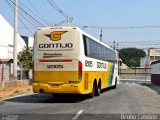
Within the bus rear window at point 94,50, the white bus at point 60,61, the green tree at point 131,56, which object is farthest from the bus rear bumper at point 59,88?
the green tree at point 131,56

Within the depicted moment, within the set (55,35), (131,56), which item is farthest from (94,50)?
(131,56)

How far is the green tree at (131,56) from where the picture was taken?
548 ft

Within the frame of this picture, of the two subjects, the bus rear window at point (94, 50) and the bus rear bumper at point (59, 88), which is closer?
the bus rear bumper at point (59, 88)

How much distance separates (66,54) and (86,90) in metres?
2.32

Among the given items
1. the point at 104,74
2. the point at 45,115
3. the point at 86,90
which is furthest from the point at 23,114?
the point at 104,74

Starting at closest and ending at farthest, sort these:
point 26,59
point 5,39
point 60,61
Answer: point 60,61 → point 26,59 → point 5,39

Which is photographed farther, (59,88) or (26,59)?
(26,59)

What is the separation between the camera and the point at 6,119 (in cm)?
1395

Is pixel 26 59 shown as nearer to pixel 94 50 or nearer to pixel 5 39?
pixel 5 39

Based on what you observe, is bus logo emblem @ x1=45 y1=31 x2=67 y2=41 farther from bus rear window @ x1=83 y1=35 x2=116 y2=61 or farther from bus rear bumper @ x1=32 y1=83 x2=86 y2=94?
bus rear bumper @ x1=32 y1=83 x2=86 y2=94

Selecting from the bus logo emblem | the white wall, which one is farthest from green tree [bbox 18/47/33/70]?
the bus logo emblem

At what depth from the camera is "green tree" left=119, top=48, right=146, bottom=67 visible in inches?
6575

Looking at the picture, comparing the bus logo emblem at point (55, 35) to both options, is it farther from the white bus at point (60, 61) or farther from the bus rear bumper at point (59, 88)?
the bus rear bumper at point (59, 88)

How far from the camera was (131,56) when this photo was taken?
170875 mm
